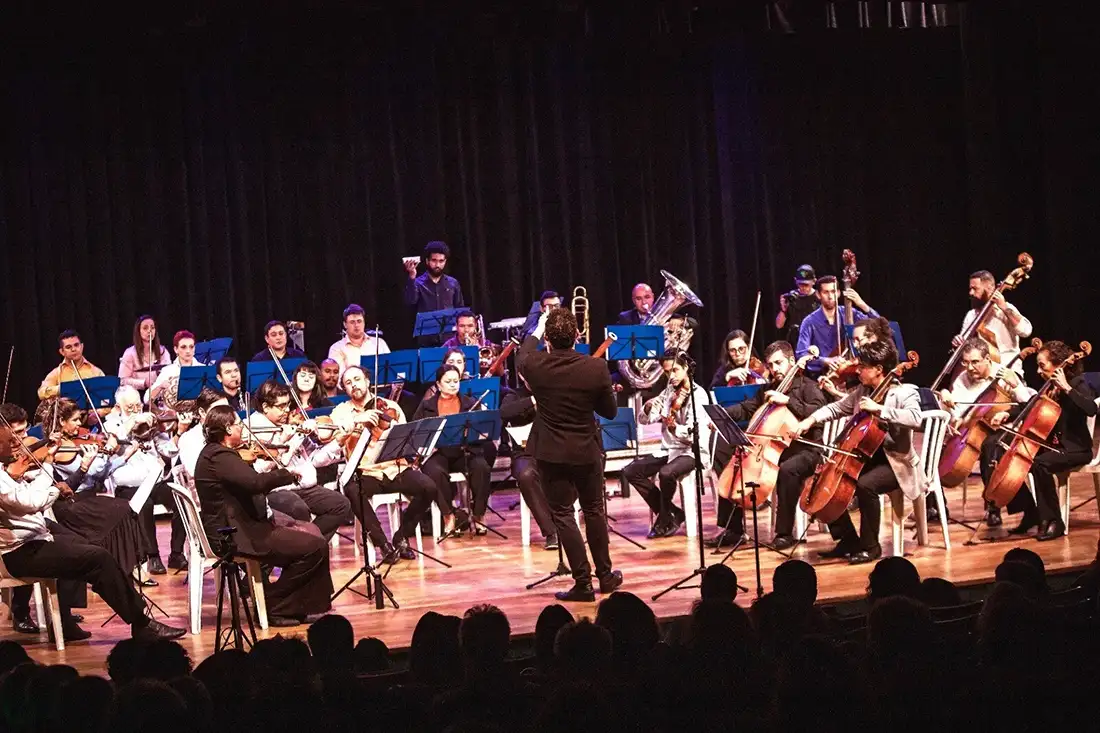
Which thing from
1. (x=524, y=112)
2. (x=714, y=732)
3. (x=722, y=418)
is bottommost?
(x=714, y=732)

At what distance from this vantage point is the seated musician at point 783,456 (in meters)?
7.41

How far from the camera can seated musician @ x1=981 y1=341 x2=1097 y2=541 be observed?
7.27 m

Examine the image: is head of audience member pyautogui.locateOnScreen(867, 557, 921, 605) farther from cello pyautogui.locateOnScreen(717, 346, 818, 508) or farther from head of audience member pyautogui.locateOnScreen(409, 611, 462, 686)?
cello pyautogui.locateOnScreen(717, 346, 818, 508)

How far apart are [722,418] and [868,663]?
3355 millimetres

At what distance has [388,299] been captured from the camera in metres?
11.6

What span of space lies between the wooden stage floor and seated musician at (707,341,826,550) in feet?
0.58

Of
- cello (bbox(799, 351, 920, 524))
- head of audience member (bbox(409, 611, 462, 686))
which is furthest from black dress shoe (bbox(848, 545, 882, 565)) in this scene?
head of audience member (bbox(409, 611, 462, 686))

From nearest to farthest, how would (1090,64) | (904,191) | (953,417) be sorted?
1. (953,417)
2. (1090,64)
3. (904,191)

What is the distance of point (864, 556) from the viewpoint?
7.05 meters

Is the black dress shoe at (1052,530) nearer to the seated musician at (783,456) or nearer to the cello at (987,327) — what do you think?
the cello at (987,327)

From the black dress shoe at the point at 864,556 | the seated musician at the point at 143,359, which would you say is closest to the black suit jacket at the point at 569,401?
the black dress shoe at the point at 864,556

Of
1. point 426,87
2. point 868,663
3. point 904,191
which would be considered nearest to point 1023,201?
point 904,191

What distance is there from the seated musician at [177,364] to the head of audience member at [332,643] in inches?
215

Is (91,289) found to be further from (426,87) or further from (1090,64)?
(1090,64)
